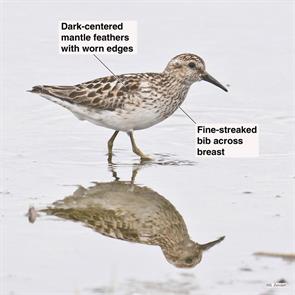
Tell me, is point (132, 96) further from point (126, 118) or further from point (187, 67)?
point (187, 67)

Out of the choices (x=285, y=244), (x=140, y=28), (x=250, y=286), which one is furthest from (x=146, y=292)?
(x=140, y=28)

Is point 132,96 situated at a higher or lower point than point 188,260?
higher

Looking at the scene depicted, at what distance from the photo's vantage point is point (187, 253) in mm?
11734

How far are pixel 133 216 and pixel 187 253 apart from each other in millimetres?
1310

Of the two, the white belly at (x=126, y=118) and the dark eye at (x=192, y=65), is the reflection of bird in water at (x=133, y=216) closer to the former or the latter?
the white belly at (x=126, y=118)
